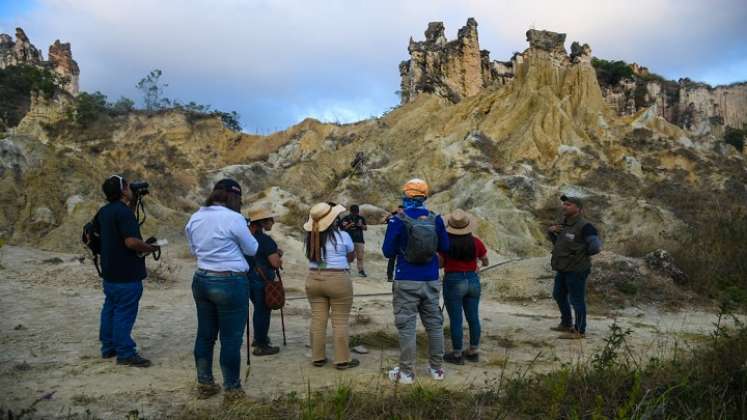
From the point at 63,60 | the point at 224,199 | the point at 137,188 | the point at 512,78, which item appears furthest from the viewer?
the point at 63,60

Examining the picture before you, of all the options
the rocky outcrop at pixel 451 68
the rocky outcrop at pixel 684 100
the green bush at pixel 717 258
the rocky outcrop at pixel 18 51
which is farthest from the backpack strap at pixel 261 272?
the rocky outcrop at pixel 18 51

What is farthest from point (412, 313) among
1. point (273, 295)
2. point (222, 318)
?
point (222, 318)

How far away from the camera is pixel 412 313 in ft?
15.5

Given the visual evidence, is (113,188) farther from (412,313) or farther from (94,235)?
(412,313)

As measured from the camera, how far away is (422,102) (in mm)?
32969

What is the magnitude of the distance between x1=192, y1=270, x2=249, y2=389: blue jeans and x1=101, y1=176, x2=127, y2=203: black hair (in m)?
1.51

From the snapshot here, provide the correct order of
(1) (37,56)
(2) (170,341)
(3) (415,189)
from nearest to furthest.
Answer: (3) (415,189), (2) (170,341), (1) (37,56)

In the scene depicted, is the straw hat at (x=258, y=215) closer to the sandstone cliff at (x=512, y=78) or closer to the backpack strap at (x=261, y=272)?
the backpack strap at (x=261, y=272)

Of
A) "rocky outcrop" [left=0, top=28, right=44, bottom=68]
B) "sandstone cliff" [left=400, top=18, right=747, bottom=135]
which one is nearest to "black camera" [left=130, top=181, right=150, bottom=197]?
"sandstone cliff" [left=400, top=18, right=747, bottom=135]

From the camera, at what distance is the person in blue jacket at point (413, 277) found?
4633mm

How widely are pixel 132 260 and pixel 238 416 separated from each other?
6.89ft

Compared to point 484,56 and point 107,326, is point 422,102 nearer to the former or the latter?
point 484,56

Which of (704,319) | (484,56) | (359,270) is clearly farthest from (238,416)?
(484,56)

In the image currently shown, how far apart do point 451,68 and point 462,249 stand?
3146 centimetres
